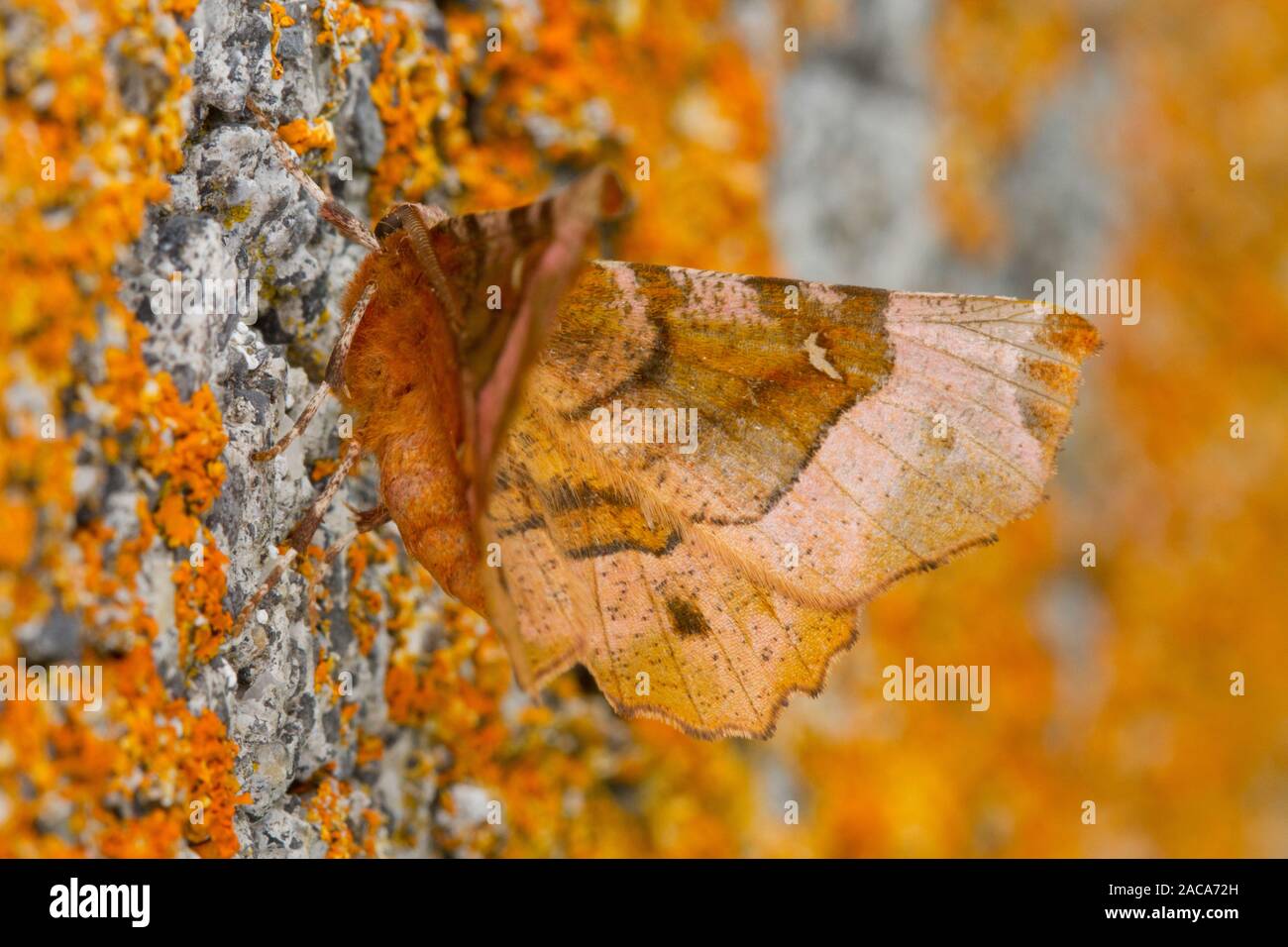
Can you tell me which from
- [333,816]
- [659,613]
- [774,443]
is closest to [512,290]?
[774,443]

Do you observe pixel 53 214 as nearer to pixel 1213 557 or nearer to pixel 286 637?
pixel 286 637

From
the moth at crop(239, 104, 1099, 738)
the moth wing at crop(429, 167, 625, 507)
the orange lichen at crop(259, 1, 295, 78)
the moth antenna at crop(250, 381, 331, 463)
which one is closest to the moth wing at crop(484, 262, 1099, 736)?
the moth at crop(239, 104, 1099, 738)

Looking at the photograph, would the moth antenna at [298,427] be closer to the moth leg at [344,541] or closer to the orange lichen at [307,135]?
the moth leg at [344,541]

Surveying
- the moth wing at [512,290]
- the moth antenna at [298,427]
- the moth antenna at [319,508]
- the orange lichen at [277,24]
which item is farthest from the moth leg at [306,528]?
the orange lichen at [277,24]

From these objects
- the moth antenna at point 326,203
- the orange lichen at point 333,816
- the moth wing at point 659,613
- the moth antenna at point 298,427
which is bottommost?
the orange lichen at point 333,816

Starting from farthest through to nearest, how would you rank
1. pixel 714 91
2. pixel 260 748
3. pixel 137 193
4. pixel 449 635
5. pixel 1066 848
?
pixel 1066 848, pixel 714 91, pixel 449 635, pixel 260 748, pixel 137 193

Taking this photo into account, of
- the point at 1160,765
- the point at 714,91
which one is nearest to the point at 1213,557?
the point at 1160,765
